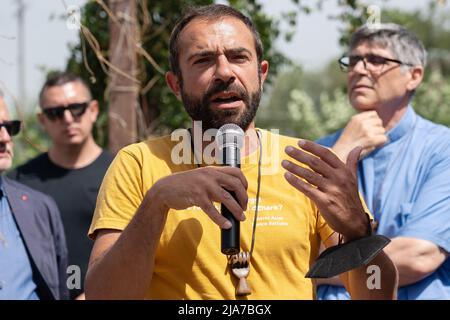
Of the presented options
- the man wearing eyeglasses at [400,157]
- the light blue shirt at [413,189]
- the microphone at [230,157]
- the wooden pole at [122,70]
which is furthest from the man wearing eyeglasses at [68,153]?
the microphone at [230,157]

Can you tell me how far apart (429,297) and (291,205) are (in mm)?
1426

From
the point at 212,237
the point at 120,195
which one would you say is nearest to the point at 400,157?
the point at 212,237

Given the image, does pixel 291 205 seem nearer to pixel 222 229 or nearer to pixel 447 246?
pixel 222 229

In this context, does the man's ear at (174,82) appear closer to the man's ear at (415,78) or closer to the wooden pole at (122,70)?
the man's ear at (415,78)

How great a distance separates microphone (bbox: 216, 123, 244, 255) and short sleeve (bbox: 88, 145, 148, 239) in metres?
0.31

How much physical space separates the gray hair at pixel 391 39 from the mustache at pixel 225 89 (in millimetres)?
1968

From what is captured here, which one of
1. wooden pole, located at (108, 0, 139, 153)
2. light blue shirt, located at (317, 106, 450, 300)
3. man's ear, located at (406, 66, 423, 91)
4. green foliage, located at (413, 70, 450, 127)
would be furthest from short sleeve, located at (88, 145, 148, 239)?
green foliage, located at (413, 70, 450, 127)

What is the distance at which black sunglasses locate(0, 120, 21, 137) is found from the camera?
4.90 meters

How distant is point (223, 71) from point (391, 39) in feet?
6.82

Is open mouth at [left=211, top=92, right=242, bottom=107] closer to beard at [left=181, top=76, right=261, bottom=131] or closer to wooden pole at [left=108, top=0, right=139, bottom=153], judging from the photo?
beard at [left=181, top=76, right=261, bottom=131]

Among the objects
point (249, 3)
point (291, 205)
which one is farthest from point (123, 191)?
point (249, 3)

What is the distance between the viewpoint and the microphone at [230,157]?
8.26 ft

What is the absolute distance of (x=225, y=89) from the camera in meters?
2.90

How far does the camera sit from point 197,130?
9.89 ft
